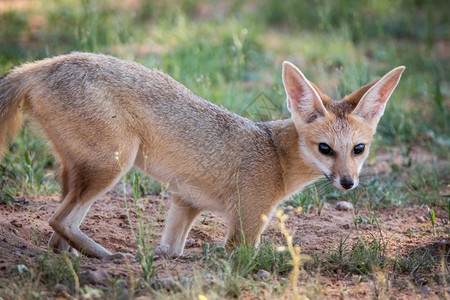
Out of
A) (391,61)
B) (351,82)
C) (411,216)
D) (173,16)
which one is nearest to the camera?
(411,216)

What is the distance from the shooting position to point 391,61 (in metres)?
10.3

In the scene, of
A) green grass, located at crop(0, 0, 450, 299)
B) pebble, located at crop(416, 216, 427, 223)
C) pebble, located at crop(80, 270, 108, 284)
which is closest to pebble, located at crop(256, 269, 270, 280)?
green grass, located at crop(0, 0, 450, 299)

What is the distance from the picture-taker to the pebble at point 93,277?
4.10 meters

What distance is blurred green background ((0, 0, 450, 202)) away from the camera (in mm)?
8164

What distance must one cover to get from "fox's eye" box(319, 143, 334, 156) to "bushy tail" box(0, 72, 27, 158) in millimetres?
2351

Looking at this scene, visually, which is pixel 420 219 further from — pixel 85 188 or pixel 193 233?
pixel 85 188

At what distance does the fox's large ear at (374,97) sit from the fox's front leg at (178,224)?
162 cm

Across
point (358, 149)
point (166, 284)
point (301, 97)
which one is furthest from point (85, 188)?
point (358, 149)

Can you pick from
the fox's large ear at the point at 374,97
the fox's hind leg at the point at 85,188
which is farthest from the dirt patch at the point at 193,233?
the fox's large ear at the point at 374,97

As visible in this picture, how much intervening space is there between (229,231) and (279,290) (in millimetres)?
1178

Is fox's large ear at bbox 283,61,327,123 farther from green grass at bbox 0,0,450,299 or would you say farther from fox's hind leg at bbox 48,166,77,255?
fox's hind leg at bbox 48,166,77,255

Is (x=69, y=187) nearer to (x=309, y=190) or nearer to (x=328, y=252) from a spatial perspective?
(x=328, y=252)

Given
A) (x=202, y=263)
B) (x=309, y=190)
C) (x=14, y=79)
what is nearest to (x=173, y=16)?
(x=309, y=190)

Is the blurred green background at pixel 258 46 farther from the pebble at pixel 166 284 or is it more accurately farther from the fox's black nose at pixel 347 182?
the pebble at pixel 166 284
